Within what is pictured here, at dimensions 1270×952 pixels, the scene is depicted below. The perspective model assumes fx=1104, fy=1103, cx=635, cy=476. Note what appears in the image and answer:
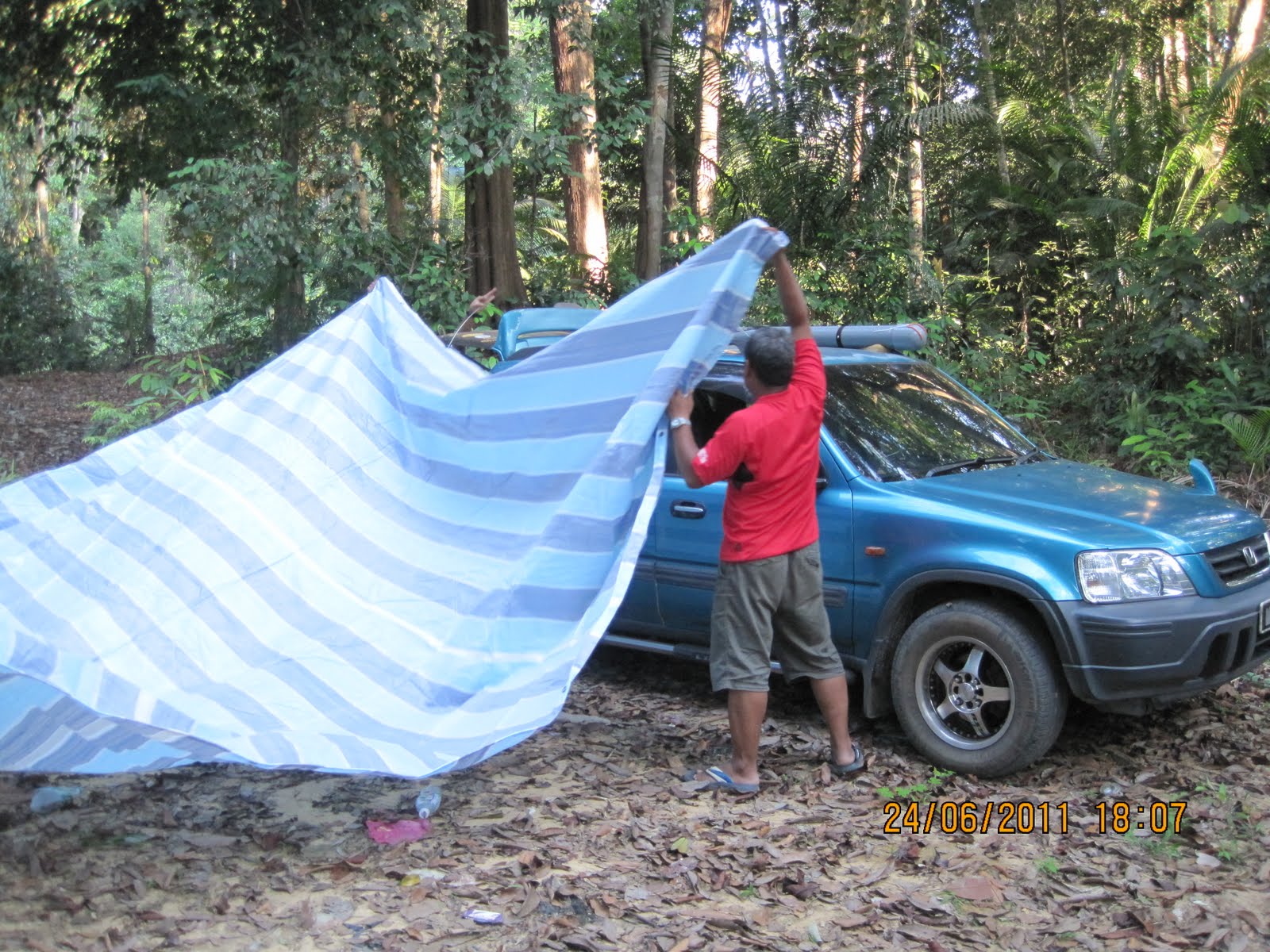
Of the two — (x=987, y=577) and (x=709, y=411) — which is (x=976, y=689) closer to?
(x=987, y=577)

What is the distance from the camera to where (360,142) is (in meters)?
12.0

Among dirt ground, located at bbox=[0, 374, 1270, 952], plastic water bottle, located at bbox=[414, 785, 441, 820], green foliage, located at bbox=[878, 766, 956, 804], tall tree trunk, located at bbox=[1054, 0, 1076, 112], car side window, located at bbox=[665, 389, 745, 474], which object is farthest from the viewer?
tall tree trunk, located at bbox=[1054, 0, 1076, 112]

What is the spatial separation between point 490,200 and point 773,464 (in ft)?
27.8

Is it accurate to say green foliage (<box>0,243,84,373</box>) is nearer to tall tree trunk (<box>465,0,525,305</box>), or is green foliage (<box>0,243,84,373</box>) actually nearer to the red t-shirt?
tall tree trunk (<box>465,0,525,305</box>)

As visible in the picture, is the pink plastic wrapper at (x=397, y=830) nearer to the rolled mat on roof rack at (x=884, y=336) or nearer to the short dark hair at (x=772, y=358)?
the short dark hair at (x=772, y=358)

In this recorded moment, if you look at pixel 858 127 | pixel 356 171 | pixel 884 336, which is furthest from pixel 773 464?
pixel 858 127

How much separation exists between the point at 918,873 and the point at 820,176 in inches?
403

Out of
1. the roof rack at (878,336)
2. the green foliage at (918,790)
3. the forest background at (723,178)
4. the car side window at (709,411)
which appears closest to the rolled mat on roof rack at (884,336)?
the roof rack at (878,336)

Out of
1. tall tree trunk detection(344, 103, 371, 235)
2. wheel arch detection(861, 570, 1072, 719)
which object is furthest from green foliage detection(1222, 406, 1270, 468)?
tall tree trunk detection(344, 103, 371, 235)

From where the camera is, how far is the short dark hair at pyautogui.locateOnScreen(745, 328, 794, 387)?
4.30 m

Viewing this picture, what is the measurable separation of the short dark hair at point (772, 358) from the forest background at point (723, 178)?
6136 millimetres

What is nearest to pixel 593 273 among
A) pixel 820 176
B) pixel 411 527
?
pixel 820 176

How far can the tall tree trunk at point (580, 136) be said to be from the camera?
1204 cm

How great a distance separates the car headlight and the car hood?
0.04m
